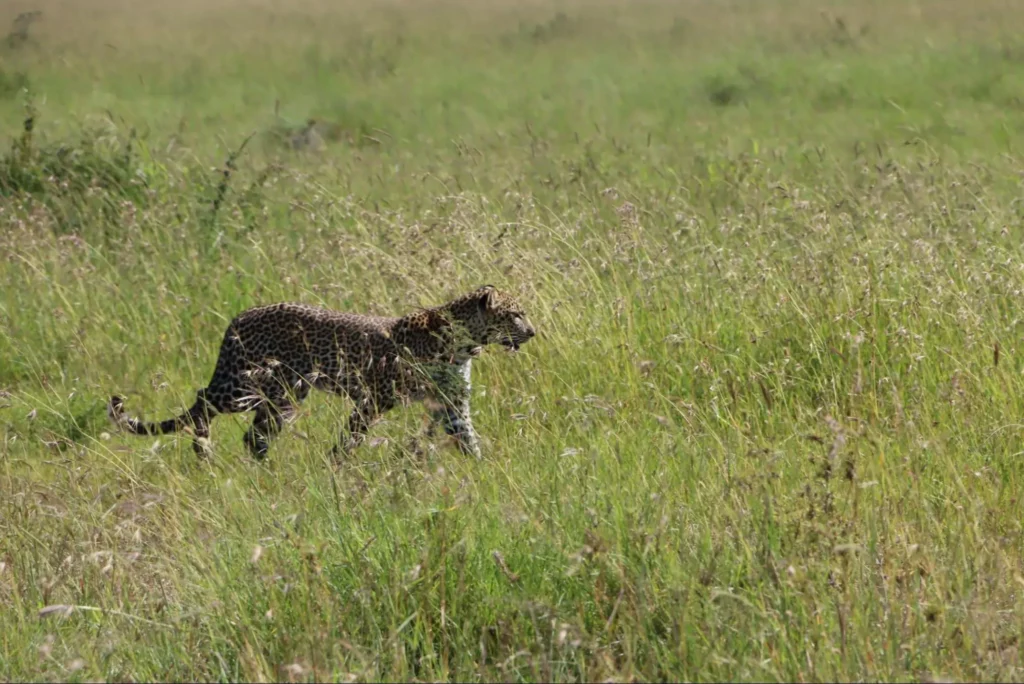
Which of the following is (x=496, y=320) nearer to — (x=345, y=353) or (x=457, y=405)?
(x=457, y=405)

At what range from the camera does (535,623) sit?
3383 millimetres

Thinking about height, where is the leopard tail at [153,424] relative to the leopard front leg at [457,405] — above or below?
below

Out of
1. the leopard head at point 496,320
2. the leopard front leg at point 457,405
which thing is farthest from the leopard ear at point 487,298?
the leopard front leg at point 457,405

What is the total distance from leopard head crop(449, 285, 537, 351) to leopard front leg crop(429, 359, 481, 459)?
145mm

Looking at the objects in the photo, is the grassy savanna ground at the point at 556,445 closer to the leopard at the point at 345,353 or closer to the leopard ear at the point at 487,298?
the leopard at the point at 345,353

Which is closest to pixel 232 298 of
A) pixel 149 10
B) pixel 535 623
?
pixel 535 623

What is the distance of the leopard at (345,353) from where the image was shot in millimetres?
5887

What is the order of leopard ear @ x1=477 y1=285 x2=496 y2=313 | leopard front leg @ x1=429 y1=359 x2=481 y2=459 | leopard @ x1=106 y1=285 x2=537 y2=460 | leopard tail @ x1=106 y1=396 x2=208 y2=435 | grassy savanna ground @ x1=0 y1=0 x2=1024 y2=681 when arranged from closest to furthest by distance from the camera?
1. grassy savanna ground @ x1=0 y1=0 x2=1024 y2=681
2. leopard front leg @ x1=429 y1=359 x2=481 y2=459
3. leopard tail @ x1=106 y1=396 x2=208 y2=435
4. leopard @ x1=106 y1=285 x2=537 y2=460
5. leopard ear @ x1=477 y1=285 x2=496 y2=313

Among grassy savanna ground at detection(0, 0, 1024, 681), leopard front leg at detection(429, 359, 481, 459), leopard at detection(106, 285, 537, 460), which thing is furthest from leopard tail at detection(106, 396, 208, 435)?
leopard front leg at detection(429, 359, 481, 459)

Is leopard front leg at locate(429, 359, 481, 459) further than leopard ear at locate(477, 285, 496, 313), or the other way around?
leopard ear at locate(477, 285, 496, 313)

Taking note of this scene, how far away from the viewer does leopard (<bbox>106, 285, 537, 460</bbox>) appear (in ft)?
19.3

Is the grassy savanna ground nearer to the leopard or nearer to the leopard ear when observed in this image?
the leopard

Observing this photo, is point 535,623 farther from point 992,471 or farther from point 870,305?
point 870,305

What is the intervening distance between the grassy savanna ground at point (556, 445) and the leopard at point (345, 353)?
0.16 metres
